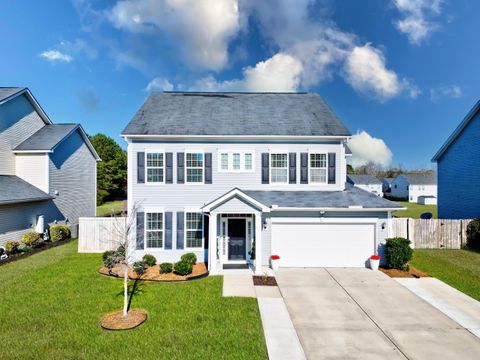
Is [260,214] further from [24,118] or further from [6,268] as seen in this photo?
[24,118]

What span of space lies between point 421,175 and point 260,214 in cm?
6325

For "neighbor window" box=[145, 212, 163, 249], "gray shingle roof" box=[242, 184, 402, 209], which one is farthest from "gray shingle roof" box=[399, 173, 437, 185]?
"neighbor window" box=[145, 212, 163, 249]

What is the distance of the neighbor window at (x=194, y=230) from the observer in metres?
14.2

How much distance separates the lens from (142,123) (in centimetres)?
1484

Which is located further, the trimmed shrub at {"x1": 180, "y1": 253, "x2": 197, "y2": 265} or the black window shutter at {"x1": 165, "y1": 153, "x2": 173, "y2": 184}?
the black window shutter at {"x1": 165, "y1": 153, "x2": 173, "y2": 184}

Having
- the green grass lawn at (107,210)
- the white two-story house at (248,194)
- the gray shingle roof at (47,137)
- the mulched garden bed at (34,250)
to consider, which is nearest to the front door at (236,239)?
the white two-story house at (248,194)

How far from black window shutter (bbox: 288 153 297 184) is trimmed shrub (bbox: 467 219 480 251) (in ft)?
41.0

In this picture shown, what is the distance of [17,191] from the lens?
56.2 feet

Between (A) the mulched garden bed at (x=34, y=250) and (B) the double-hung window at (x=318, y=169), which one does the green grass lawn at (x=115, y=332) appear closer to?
(A) the mulched garden bed at (x=34, y=250)

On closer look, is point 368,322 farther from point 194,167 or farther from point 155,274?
point 194,167

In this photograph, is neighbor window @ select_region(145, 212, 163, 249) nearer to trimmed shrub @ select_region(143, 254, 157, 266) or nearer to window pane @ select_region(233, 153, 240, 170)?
trimmed shrub @ select_region(143, 254, 157, 266)

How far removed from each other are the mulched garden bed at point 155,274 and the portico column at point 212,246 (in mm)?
378

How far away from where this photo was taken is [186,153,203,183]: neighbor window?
14398mm

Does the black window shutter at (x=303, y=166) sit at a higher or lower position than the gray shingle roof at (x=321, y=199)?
higher
